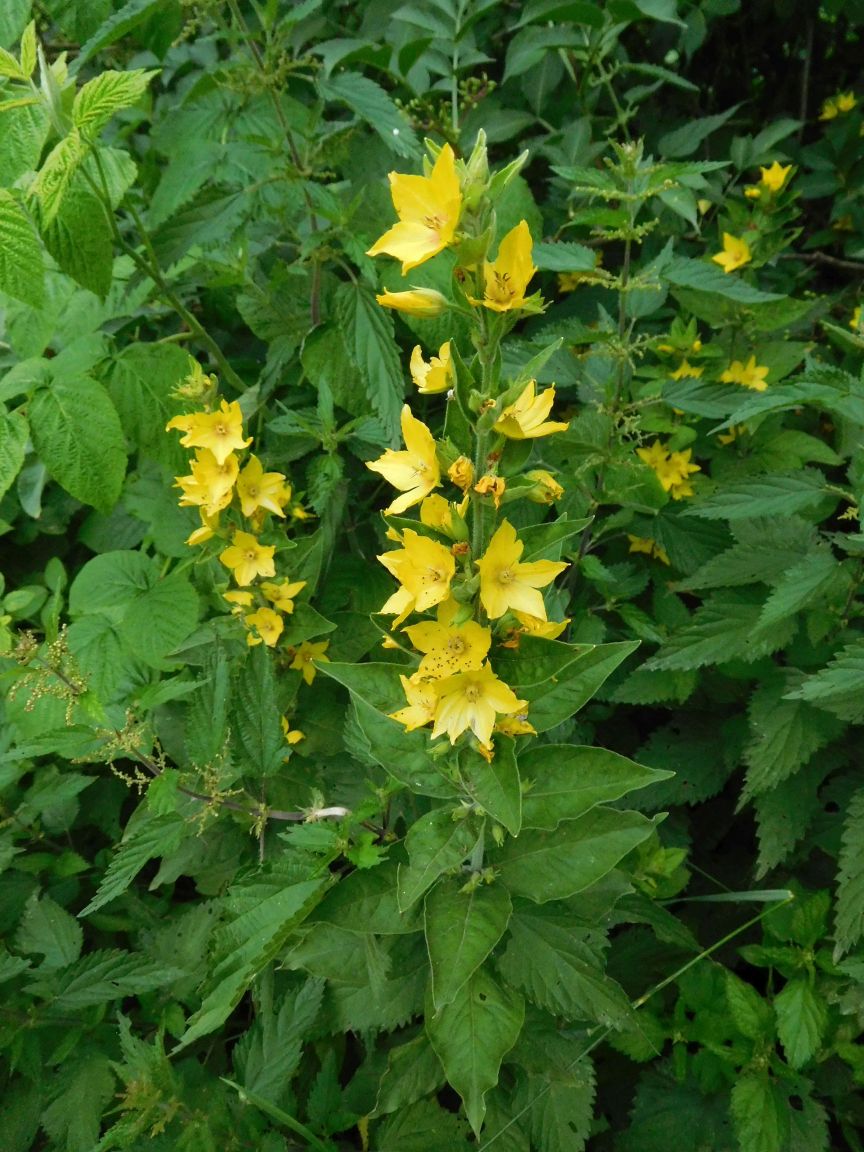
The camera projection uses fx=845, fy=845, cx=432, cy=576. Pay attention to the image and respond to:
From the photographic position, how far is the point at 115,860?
1.51 m

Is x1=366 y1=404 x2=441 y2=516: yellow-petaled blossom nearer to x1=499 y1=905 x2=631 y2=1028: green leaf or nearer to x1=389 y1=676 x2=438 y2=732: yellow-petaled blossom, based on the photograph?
x1=389 y1=676 x2=438 y2=732: yellow-petaled blossom

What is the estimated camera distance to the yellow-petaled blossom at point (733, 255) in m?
2.29

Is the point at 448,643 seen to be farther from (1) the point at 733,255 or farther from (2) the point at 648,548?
(1) the point at 733,255

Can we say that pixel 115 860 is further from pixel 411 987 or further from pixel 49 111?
pixel 49 111

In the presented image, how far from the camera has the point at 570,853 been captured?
1.34 metres

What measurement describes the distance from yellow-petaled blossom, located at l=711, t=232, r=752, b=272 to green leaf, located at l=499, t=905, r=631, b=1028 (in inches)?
69.3

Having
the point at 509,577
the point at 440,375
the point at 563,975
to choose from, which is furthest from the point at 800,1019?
the point at 440,375


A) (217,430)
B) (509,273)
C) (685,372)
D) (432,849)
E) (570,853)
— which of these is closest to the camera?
(509,273)

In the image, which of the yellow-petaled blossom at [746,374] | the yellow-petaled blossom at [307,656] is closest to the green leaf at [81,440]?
the yellow-petaled blossom at [307,656]

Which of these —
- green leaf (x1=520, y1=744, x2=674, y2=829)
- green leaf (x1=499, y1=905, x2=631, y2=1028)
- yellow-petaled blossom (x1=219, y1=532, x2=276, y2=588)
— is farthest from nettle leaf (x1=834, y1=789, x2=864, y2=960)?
yellow-petaled blossom (x1=219, y1=532, x2=276, y2=588)

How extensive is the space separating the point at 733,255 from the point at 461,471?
1636mm

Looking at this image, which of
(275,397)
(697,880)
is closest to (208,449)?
(275,397)

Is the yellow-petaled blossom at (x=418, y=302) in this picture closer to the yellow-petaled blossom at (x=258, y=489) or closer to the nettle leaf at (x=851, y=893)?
the yellow-petaled blossom at (x=258, y=489)

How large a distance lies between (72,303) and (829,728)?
2.18m
